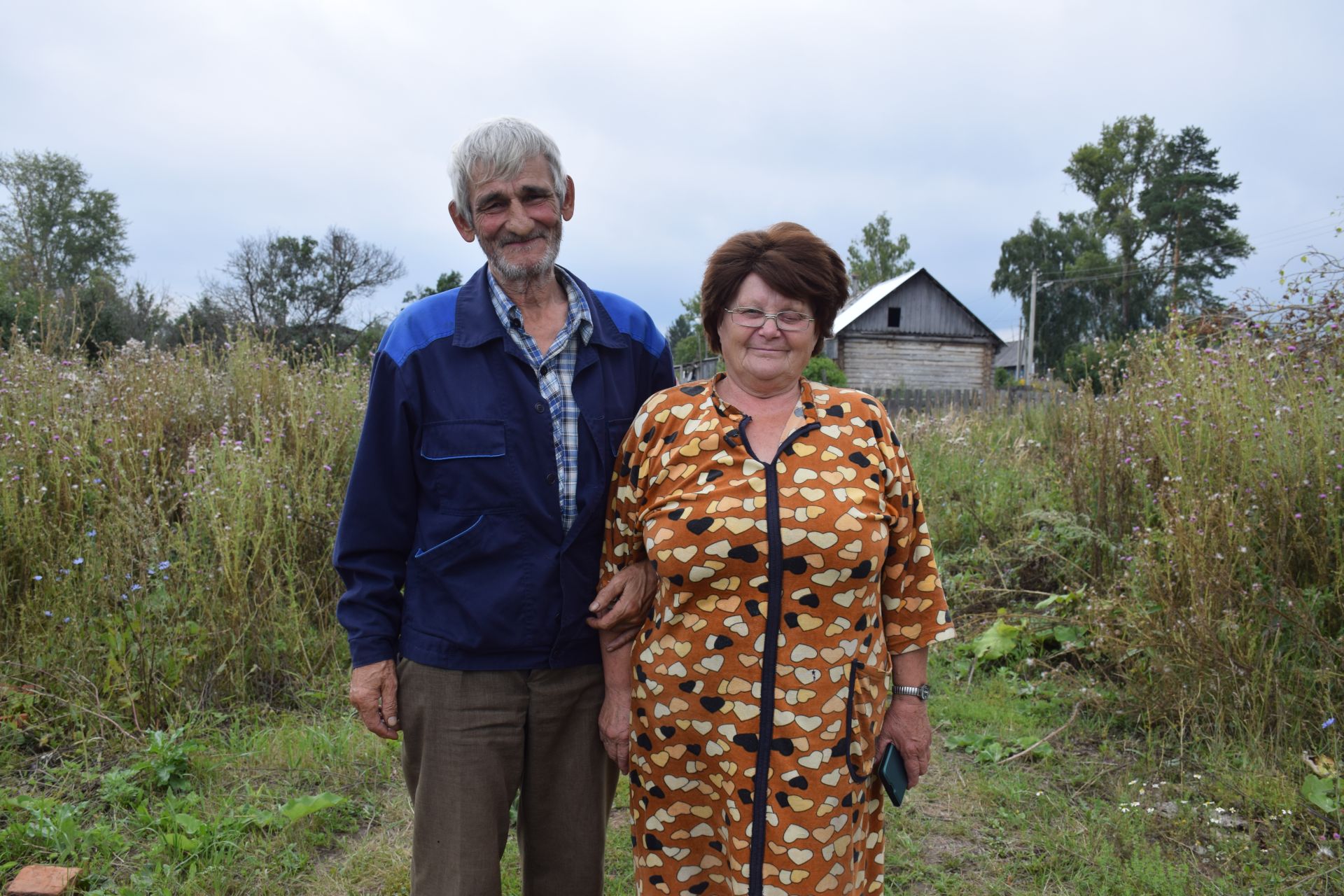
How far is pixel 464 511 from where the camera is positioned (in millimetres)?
2123

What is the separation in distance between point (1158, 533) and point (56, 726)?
17.4ft

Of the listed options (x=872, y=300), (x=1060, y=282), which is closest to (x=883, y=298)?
(x=872, y=300)

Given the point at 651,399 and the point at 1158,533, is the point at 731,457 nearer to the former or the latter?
the point at 651,399

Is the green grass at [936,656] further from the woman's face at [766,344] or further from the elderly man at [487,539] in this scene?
the woman's face at [766,344]

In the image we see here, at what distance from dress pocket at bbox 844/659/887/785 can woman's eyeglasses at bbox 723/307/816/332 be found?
2.80ft

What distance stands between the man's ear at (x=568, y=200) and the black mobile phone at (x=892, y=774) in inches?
65.2

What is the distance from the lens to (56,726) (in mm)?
3811

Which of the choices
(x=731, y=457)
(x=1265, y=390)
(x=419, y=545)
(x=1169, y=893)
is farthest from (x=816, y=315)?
(x=1265, y=390)

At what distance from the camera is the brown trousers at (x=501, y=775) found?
82.6 inches

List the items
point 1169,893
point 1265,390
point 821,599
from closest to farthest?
point 821,599, point 1169,893, point 1265,390

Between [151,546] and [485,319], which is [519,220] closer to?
[485,319]

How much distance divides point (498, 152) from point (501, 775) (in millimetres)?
1588

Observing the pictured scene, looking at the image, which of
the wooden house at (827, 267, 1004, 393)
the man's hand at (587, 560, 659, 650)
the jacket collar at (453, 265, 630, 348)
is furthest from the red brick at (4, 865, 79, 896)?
the wooden house at (827, 267, 1004, 393)

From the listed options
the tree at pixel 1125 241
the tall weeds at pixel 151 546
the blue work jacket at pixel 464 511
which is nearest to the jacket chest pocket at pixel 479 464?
the blue work jacket at pixel 464 511
